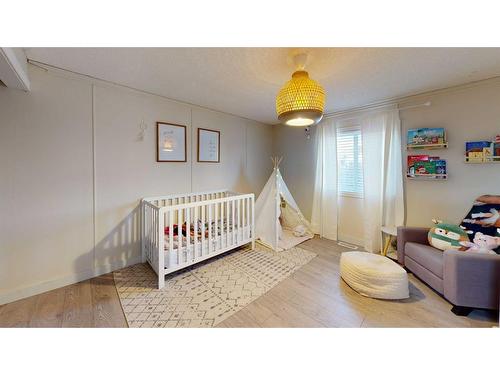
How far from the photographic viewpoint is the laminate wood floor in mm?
1517

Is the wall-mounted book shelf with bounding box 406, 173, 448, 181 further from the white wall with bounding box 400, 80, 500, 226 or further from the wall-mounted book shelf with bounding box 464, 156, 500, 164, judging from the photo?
the wall-mounted book shelf with bounding box 464, 156, 500, 164

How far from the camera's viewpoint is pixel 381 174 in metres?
2.75

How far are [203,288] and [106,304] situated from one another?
33.5 inches

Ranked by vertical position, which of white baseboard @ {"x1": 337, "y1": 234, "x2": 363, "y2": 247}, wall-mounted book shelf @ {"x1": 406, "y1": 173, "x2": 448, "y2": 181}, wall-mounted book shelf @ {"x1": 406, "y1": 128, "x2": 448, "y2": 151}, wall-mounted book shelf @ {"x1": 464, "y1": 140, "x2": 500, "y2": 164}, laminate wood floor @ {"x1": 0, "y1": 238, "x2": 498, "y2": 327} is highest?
wall-mounted book shelf @ {"x1": 406, "y1": 128, "x2": 448, "y2": 151}

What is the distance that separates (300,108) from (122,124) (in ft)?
7.03

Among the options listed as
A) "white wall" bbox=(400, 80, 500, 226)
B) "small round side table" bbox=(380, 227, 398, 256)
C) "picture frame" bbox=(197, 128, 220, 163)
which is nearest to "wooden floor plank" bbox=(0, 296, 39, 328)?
"picture frame" bbox=(197, 128, 220, 163)

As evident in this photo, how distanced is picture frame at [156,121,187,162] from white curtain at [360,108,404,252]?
273 centimetres

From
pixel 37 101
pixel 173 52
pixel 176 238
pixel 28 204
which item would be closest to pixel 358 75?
pixel 173 52

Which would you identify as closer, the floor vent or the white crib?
the white crib

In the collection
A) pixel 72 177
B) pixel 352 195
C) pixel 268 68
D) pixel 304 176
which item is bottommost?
pixel 352 195

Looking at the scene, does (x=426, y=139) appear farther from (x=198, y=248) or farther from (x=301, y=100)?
(x=198, y=248)

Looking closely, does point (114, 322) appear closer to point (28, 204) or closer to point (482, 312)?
point (28, 204)

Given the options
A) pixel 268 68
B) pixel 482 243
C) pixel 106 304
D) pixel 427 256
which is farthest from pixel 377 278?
pixel 106 304

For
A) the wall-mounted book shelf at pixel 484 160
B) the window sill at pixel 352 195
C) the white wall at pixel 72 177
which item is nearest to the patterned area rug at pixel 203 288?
the white wall at pixel 72 177
